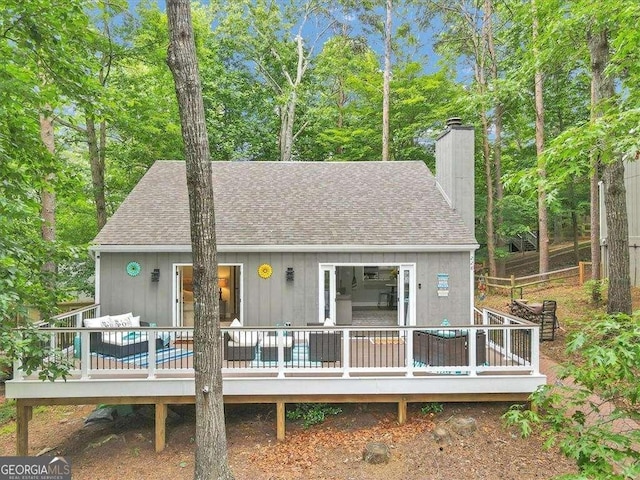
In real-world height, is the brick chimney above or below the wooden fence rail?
above

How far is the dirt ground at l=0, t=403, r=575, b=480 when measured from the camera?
5.55 meters

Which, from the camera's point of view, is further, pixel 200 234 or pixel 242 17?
pixel 242 17

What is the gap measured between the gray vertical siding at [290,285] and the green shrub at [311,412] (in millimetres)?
2340

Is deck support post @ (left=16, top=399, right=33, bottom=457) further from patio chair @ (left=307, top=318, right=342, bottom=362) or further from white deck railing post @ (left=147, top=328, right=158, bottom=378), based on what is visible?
patio chair @ (left=307, top=318, right=342, bottom=362)

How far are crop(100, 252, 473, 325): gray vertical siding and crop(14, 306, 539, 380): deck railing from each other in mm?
1613

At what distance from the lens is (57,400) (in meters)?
6.37

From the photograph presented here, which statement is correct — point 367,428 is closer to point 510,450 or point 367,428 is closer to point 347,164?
point 510,450

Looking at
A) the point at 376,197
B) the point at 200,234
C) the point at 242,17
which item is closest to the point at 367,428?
the point at 200,234

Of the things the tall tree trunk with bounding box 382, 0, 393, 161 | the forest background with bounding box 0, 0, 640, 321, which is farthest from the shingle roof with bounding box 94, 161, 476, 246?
the tall tree trunk with bounding box 382, 0, 393, 161

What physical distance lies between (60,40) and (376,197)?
7.63 meters

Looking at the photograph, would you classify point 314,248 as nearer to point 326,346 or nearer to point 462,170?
point 326,346

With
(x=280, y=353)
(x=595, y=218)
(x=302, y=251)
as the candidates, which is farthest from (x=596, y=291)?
(x=280, y=353)

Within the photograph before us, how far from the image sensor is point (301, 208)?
1036 cm

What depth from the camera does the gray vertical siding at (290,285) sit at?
355 inches
